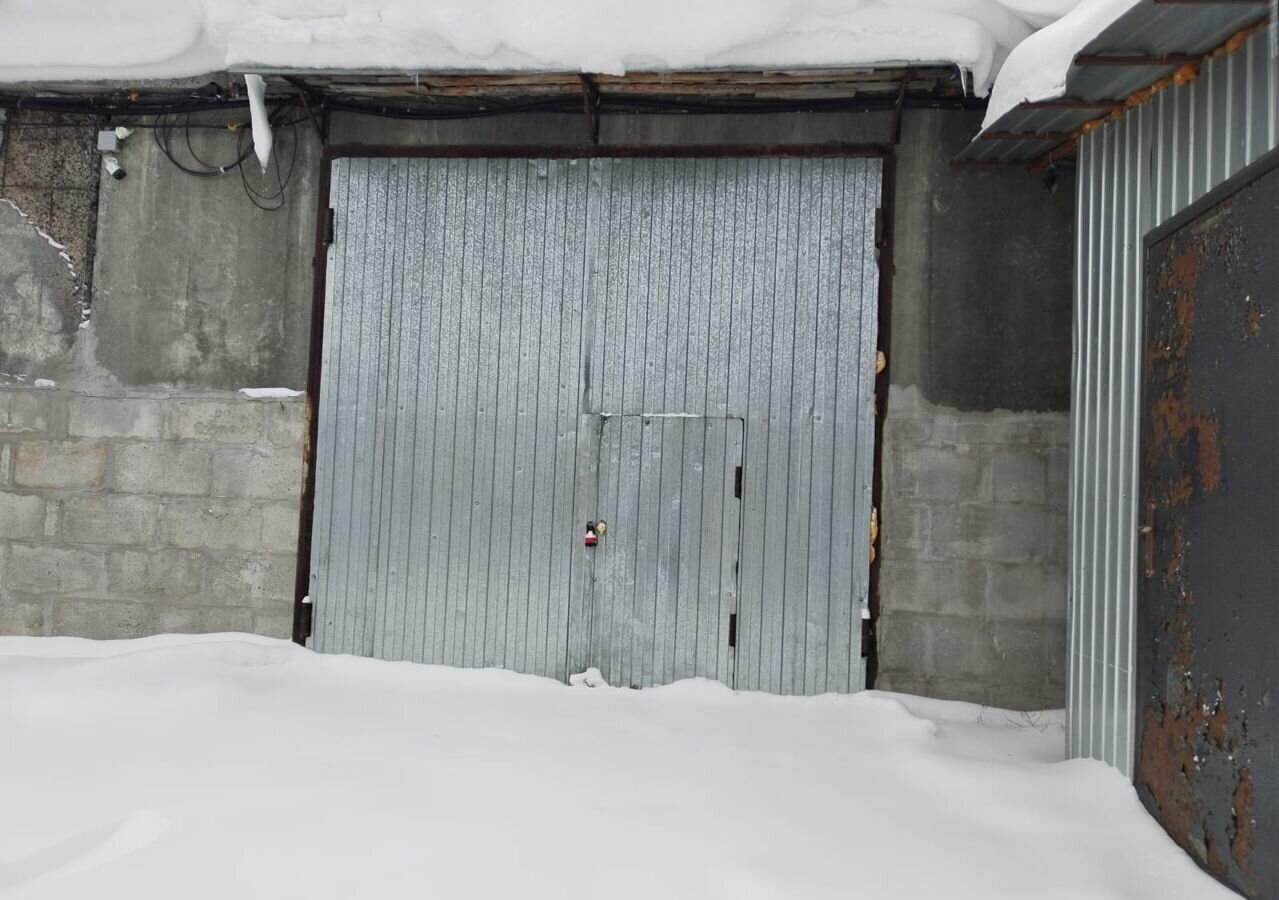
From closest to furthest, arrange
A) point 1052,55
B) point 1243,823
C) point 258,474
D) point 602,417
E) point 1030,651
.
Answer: point 1243,823
point 1052,55
point 1030,651
point 602,417
point 258,474

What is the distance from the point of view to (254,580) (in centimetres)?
595

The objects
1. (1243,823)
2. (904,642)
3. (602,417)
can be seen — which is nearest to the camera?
(1243,823)

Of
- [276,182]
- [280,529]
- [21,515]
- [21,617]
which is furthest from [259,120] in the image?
[21,617]

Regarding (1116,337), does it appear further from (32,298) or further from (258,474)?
(32,298)

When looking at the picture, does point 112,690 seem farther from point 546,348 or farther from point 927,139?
point 927,139

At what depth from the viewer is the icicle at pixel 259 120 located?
5.62 metres

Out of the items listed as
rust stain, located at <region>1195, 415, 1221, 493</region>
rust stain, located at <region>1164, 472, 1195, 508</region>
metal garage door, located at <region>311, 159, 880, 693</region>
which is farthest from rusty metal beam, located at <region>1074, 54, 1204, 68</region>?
metal garage door, located at <region>311, 159, 880, 693</region>

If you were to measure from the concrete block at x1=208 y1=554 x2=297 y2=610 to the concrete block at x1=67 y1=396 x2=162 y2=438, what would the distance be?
3.10 feet

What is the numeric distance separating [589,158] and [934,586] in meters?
3.15

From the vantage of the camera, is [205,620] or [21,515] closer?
[205,620]

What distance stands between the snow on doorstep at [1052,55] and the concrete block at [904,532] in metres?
2.15

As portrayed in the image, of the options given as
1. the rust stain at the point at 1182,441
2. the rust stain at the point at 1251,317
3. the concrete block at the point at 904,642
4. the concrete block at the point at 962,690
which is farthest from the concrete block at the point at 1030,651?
the rust stain at the point at 1251,317

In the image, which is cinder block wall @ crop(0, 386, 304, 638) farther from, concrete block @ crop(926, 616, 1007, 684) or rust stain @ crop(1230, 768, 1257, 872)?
rust stain @ crop(1230, 768, 1257, 872)

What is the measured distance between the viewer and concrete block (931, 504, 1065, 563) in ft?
17.8
